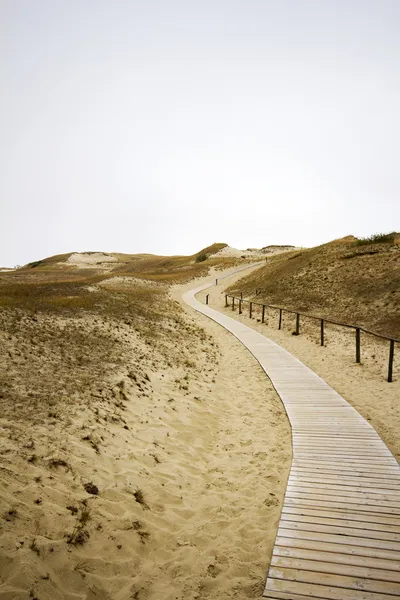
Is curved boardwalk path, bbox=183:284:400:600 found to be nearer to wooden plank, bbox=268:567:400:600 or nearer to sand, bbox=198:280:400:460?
wooden plank, bbox=268:567:400:600

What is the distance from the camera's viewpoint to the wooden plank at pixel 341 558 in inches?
159

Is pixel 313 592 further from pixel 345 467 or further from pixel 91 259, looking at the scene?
pixel 91 259

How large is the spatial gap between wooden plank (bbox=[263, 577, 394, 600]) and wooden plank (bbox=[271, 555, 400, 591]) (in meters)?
0.19

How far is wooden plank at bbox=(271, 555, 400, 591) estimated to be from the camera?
392 centimetres

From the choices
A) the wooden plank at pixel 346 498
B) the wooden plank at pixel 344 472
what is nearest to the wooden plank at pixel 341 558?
the wooden plank at pixel 346 498

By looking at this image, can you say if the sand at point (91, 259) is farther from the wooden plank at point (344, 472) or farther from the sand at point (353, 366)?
the wooden plank at point (344, 472)

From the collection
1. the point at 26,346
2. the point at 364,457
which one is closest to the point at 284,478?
the point at 364,457

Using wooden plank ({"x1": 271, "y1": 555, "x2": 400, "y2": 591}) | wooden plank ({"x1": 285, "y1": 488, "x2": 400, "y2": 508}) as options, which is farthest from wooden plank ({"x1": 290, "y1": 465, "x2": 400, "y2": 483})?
wooden plank ({"x1": 271, "y1": 555, "x2": 400, "y2": 591})

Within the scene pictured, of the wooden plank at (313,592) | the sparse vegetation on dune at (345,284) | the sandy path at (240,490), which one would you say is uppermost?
the sparse vegetation on dune at (345,284)

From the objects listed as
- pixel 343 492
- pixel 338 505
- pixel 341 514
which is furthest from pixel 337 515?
pixel 343 492

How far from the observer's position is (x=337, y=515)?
5012 millimetres

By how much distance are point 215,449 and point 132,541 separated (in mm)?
3225

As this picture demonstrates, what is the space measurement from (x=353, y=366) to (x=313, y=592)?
36.8ft

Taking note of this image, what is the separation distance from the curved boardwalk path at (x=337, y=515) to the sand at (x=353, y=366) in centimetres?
80
